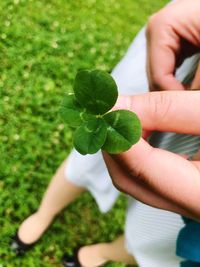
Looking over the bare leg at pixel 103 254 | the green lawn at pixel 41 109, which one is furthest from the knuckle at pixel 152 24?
the green lawn at pixel 41 109

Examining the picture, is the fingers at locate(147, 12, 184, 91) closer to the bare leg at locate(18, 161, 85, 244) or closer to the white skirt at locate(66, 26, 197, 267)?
the white skirt at locate(66, 26, 197, 267)

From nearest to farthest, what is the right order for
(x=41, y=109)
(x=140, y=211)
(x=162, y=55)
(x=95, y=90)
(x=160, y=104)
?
(x=95, y=90) < (x=160, y=104) < (x=162, y=55) < (x=140, y=211) < (x=41, y=109)

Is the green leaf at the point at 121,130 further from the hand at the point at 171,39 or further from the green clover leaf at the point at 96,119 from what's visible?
the hand at the point at 171,39

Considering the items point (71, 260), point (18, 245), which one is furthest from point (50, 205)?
point (71, 260)

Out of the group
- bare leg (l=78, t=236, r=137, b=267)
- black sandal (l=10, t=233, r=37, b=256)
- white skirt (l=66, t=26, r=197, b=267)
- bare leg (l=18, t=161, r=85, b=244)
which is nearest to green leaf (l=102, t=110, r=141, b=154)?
white skirt (l=66, t=26, r=197, b=267)

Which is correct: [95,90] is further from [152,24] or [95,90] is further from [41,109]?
[41,109]

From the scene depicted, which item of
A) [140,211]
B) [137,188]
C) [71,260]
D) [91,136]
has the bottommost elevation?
[71,260]
